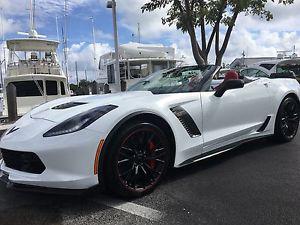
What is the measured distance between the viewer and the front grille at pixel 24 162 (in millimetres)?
3082

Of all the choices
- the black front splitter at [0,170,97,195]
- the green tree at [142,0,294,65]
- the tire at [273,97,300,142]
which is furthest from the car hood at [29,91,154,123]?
the green tree at [142,0,294,65]

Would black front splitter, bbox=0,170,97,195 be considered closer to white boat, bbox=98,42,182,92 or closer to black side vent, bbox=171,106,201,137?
black side vent, bbox=171,106,201,137

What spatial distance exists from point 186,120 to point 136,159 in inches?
28.7

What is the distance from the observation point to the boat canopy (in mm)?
16266

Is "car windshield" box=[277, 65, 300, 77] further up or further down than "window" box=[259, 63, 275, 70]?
further down

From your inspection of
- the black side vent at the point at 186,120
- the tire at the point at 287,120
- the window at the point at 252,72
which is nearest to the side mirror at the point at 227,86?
the black side vent at the point at 186,120

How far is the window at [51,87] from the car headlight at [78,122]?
42.6 ft

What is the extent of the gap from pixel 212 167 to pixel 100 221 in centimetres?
179

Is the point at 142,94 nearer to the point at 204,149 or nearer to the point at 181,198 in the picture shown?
the point at 204,149

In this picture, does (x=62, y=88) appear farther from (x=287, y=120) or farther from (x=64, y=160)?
(x=64, y=160)

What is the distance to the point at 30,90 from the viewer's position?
1537 centimetres

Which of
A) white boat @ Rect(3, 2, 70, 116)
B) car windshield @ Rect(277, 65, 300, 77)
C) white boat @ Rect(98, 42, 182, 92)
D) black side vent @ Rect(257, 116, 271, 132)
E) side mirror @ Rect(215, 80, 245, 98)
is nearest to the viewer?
side mirror @ Rect(215, 80, 245, 98)

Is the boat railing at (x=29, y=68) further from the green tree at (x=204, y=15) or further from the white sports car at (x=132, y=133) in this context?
the white sports car at (x=132, y=133)

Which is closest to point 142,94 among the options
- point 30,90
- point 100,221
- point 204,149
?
point 204,149
